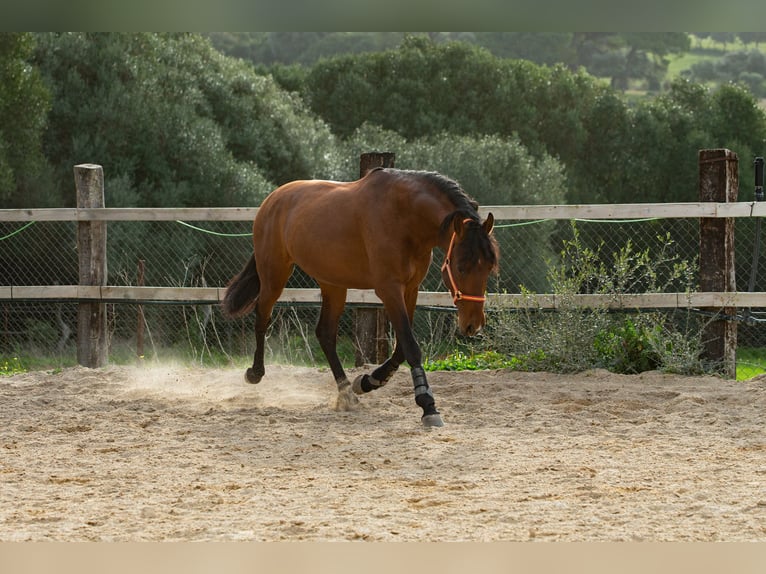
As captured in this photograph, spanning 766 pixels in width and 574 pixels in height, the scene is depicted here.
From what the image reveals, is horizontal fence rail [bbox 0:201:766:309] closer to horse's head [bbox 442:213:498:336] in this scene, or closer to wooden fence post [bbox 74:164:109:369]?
wooden fence post [bbox 74:164:109:369]

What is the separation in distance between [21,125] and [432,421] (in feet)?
38.4

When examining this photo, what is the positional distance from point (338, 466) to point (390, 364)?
1411 millimetres

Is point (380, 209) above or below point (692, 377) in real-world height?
above

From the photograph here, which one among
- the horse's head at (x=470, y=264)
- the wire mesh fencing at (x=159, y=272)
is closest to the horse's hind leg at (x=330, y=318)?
the horse's head at (x=470, y=264)

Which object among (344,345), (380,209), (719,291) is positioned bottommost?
(344,345)

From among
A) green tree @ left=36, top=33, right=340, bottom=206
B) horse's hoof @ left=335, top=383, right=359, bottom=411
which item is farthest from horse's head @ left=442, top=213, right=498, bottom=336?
green tree @ left=36, top=33, right=340, bottom=206

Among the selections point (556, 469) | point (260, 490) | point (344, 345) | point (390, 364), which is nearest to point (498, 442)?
point (556, 469)

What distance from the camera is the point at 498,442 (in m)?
4.66

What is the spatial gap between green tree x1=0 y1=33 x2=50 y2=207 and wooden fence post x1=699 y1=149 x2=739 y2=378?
34.0ft

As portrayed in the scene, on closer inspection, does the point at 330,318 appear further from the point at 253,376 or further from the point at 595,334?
the point at 595,334

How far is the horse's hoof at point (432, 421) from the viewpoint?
16.5ft

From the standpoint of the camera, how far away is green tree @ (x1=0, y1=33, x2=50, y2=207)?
13398 millimetres

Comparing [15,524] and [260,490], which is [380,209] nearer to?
[260,490]

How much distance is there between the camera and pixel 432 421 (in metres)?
5.05
